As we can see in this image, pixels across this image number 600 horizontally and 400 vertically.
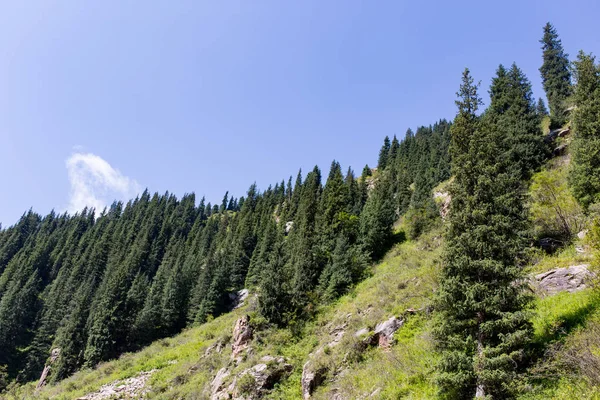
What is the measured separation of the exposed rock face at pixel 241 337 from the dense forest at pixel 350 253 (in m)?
2.03

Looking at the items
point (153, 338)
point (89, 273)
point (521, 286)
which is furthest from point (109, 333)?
point (521, 286)

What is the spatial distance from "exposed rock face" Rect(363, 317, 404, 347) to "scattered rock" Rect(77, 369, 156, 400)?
815 inches

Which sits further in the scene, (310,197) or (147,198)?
(147,198)

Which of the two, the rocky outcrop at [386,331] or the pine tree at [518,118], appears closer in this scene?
the rocky outcrop at [386,331]

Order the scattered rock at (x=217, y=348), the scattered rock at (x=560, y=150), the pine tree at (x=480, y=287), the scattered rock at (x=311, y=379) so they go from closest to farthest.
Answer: the pine tree at (x=480, y=287) → the scattered rock at (x=311, y=379) → the scattered rock at (x=217, y=348) → the scattered rock at (x=560, y=150)

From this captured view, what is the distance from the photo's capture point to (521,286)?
11.9 meters

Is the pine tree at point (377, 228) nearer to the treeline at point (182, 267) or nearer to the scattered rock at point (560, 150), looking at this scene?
the treeline at point (182, 267)

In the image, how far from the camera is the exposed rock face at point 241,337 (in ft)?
86.0

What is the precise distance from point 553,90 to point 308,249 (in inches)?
1984

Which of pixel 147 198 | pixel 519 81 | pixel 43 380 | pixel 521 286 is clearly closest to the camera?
pixel 521 286

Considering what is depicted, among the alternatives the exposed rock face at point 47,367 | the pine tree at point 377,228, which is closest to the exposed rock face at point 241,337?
the pine tree at point 377,228

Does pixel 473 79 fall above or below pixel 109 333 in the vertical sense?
above

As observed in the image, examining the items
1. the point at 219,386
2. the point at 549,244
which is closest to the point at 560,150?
the point at 549,244

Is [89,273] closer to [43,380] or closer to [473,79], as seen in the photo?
[43,380]
